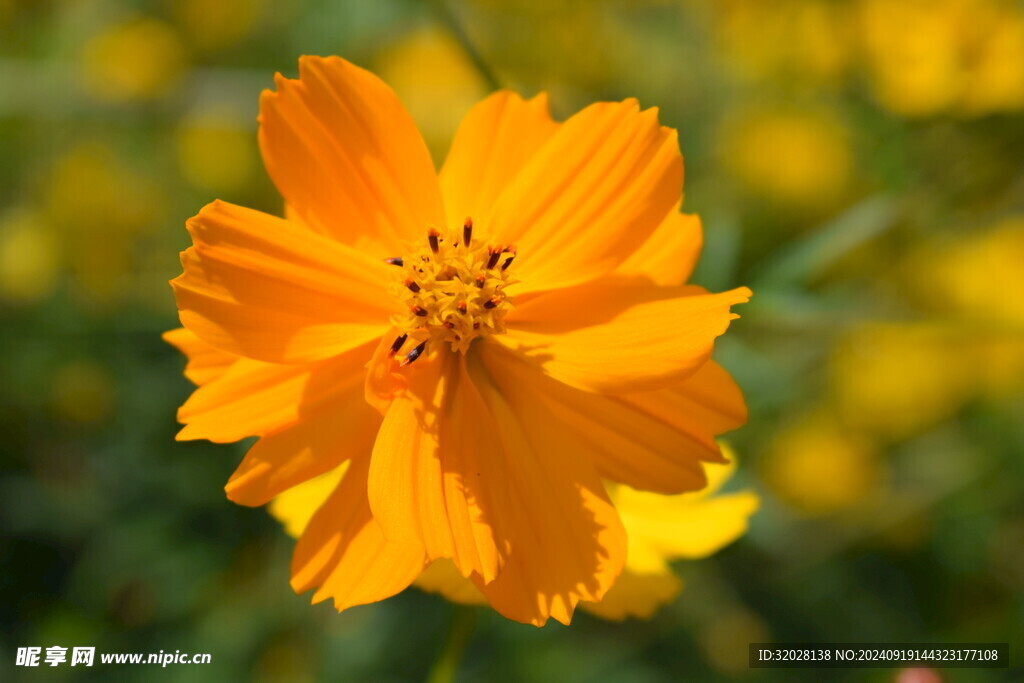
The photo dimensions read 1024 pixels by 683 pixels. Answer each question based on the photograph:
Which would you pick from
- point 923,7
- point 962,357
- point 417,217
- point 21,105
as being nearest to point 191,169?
point 21,105

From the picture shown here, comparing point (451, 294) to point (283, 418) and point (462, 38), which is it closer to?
point (283, 418)

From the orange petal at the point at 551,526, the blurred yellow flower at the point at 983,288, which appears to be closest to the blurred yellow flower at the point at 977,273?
the blurred yellow flower at the point at 983,288

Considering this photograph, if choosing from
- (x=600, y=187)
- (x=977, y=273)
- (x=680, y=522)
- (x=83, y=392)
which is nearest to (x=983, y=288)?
(x=977, y=273)

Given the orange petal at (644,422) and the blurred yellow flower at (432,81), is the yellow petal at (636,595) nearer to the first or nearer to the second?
the orange petal at (644,422)

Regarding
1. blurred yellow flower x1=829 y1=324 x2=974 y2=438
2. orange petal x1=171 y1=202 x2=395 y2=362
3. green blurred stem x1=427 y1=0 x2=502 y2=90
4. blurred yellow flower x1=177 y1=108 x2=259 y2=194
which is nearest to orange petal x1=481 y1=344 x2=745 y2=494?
orange petal x1=171 y1=202 x2=395 y2=362

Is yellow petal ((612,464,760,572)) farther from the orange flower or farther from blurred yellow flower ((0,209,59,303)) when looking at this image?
blurred yellow flower ((0,209,59,303))

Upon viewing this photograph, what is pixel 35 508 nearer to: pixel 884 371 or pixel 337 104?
pixel 337 104
